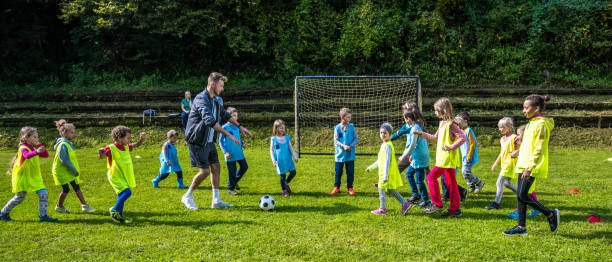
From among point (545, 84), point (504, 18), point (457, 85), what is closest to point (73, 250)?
point (457, 85)

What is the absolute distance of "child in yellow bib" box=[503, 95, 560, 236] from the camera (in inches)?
176

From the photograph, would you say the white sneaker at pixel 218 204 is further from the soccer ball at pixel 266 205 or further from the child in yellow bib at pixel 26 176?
the child in yellow bib at pixel 26 176

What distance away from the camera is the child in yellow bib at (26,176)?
5348 mm

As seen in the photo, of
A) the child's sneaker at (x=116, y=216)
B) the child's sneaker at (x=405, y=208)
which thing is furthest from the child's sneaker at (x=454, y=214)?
the child's sneaker at (x=116, y=216)

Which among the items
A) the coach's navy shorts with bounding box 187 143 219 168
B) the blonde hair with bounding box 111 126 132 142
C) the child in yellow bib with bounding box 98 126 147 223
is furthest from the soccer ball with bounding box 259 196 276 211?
the blonde hair with bounding box 111 126 132 142

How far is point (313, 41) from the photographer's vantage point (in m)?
20.4

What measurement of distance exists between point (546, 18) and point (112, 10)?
1977 centimetres

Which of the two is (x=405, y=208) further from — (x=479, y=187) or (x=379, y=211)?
(x=479, y=187)

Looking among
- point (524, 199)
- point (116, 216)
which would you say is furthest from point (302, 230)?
point (524, 199)

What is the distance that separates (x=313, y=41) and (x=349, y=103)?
5.97 metres

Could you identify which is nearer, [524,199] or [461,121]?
[524,199]

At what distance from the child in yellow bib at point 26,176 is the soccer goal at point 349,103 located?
7989 mm

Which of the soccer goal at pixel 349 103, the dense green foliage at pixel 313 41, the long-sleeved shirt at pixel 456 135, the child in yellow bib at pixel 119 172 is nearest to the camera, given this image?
the long-sleeved shirt at pixel 456 135

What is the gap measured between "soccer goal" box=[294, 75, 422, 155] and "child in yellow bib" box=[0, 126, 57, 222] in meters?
7.99
